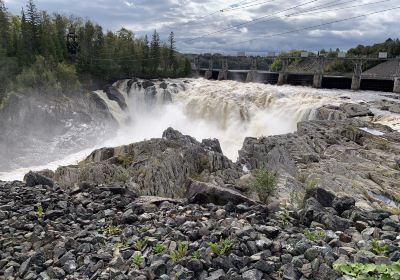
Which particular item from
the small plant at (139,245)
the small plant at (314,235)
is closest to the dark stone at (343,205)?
the small plant at (314,235)

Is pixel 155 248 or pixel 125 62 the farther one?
pixel 125 62

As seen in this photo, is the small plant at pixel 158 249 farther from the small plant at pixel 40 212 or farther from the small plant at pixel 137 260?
the small plant at pixel 40 212

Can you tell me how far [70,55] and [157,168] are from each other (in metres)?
52.2

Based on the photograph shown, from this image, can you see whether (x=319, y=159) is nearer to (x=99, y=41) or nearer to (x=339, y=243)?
(x=339, y=243)

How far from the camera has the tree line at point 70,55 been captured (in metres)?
46.9

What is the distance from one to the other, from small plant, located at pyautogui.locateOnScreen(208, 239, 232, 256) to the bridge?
4346cm

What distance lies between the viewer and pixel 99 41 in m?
60.0

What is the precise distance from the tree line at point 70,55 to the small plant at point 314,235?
43.2m

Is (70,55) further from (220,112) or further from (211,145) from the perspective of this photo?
(211,145)

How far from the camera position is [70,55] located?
199 ft

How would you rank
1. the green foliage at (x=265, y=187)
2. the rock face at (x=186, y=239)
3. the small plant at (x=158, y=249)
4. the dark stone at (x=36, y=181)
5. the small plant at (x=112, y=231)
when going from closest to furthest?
the rock face at (x=186, y=239) < the small plant at (x=158, y=249) < the small plant at (x=112, y=231) < the green foliage at (x=265, y=187) < the dark stone at (x=36, y=181)

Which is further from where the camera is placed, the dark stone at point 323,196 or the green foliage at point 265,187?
A: the green foliage at point 265,187

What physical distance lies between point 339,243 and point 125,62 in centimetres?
5696

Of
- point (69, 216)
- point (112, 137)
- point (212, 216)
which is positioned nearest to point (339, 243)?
point (212, 216)
